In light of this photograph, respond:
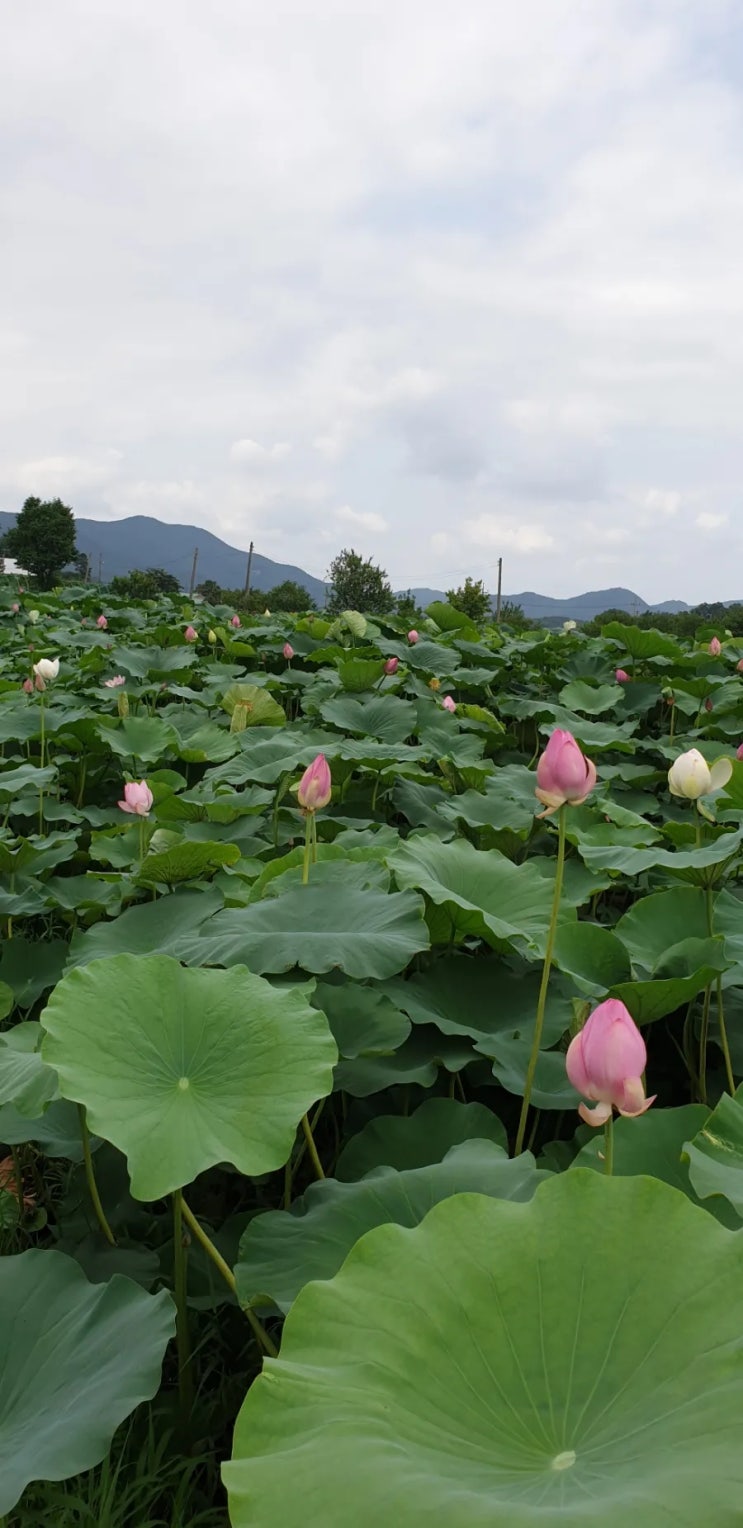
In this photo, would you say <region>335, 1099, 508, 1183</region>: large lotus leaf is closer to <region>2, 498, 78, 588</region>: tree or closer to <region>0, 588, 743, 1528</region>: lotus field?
<region>0, 588, 743, 1528</region>: lotus field

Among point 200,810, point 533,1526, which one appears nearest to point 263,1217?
point 533,1526

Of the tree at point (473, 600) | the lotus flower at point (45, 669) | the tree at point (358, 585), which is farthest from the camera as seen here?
the tree at point (358, 585)

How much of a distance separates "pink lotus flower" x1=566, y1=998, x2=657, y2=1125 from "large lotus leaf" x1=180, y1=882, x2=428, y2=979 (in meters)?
0.40

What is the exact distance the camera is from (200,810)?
227cm

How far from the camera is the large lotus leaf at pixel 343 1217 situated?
3.13ft

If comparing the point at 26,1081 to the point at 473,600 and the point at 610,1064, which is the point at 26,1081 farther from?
the point at 473,600

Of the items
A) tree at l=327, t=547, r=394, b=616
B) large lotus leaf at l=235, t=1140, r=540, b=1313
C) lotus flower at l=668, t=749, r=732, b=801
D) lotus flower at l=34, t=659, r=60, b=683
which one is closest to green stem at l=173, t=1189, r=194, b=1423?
large lotus leaf at l=235, t=1140, r=540, b=1313

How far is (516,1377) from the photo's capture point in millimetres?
688

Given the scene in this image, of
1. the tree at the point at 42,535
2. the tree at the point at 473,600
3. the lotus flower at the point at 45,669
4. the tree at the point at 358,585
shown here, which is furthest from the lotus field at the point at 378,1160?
the tree at the point at 42,535

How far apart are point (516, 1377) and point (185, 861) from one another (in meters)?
1.22

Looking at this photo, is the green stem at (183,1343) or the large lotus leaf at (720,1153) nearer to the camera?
the large lotus leaf at (720,1153)

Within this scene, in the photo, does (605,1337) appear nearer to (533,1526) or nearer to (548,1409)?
(548,1409)

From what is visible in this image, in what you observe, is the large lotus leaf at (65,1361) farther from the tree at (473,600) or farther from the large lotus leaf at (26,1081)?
the tree at (473,600)

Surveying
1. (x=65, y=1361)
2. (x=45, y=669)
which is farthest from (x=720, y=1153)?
(x=45, y=669)
